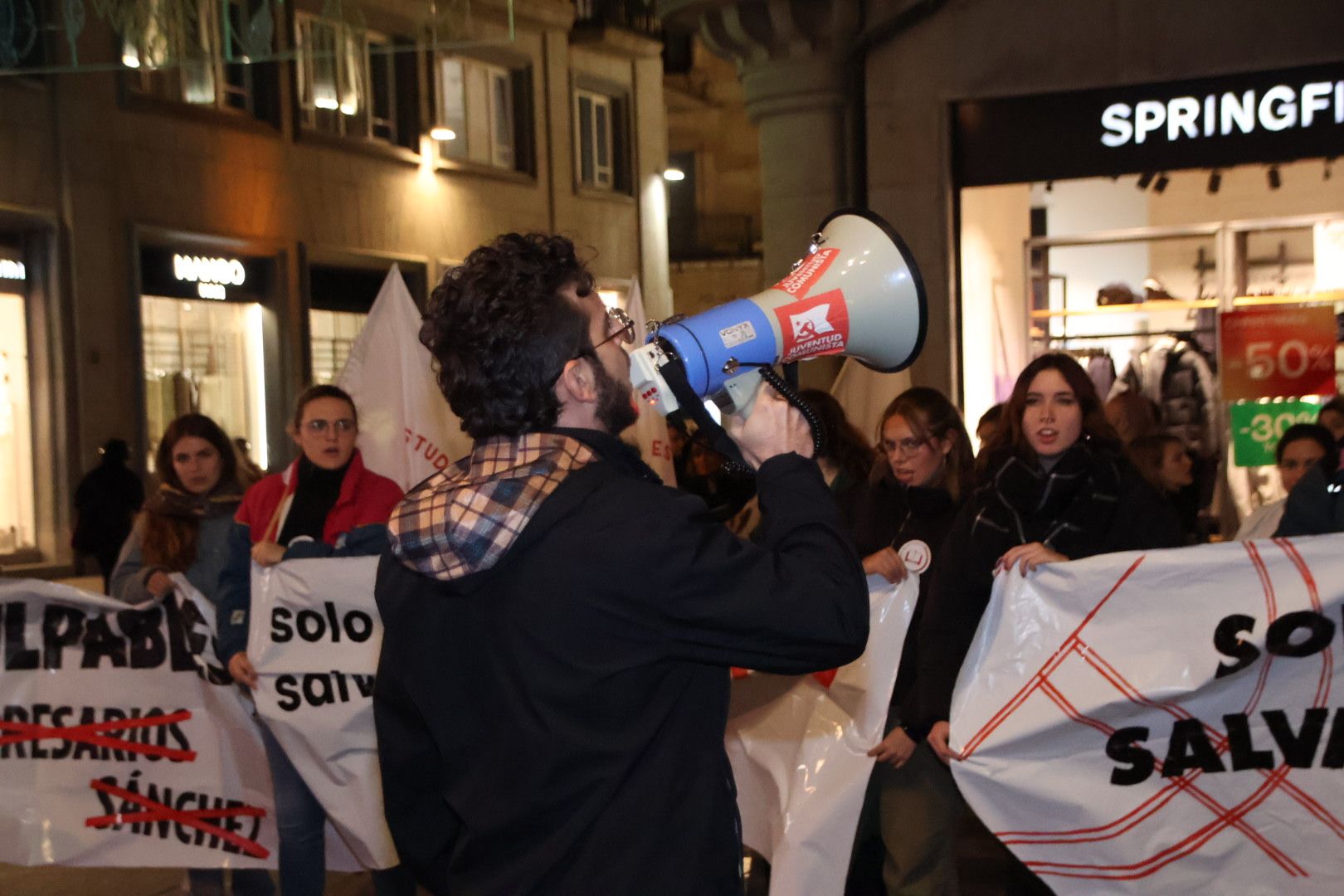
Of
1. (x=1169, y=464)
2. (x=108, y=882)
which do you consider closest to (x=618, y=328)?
(x=108, y=882)

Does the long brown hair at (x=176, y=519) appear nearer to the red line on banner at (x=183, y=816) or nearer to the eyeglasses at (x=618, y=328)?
the red line on banner at (x=183, y=816)

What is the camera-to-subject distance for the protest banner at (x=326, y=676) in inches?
194

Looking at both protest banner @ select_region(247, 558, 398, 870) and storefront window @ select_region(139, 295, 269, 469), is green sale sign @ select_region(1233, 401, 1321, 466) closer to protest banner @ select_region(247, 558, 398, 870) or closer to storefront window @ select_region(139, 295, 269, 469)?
protest banner @ select_region(247, 558, 398, 870)

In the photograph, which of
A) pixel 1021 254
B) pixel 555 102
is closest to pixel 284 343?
pixel 555 102

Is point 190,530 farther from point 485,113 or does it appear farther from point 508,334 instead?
point 485,113

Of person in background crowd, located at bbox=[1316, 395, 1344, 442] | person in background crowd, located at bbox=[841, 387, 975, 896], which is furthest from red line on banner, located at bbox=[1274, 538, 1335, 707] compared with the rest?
person in background crowd, located at bbox=[1316, 395, 1344, 442]

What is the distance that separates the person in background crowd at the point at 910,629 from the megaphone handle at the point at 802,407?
204 centimetres

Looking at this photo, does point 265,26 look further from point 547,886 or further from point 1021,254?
point 1021,254

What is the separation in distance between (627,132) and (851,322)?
23.1 m

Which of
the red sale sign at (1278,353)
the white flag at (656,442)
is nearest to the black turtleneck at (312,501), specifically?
the white flag at (656,442)

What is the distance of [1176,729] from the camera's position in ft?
12.7

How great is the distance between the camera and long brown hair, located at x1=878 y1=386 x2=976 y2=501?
4.80 m

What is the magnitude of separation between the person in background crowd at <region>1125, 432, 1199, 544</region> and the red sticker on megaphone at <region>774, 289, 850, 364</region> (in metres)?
5.01

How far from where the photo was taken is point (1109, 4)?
893 cm
